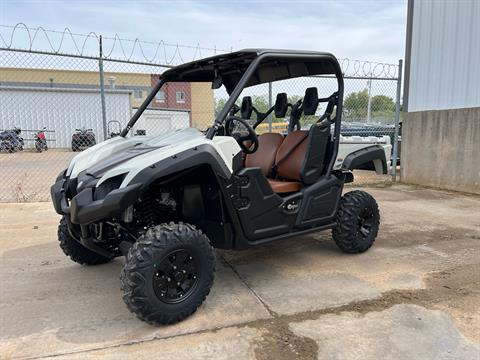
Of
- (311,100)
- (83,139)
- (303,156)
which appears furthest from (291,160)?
(83,139)

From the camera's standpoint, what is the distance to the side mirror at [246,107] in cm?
450

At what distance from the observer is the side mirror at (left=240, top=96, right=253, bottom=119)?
450cm

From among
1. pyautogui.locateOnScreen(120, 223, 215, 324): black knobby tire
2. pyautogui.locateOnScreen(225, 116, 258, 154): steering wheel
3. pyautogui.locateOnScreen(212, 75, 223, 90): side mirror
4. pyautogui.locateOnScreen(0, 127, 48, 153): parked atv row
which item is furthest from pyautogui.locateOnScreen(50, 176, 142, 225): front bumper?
pyautogui.locateOnScreen(0, 127, 48, 153): parked atv row

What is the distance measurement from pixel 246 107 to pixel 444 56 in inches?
215

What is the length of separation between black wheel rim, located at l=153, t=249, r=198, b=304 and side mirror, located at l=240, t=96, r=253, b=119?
84.2 inches

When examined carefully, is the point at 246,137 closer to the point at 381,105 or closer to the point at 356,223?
the point at 356,223

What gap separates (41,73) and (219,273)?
1363 inches

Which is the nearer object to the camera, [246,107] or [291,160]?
[291,160]

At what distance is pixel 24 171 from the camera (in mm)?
10836

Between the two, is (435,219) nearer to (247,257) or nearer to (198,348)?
(247,257)

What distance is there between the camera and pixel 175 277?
2.80 meters

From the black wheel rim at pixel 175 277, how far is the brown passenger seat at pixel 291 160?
1150 mm

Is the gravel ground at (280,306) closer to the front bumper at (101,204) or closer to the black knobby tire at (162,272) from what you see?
the black knobby tire at (162,272)

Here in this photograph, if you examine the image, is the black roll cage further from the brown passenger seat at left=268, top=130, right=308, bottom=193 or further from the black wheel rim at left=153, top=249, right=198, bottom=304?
the black wheel rim at left=153, top=249, right=198, bottom=304
